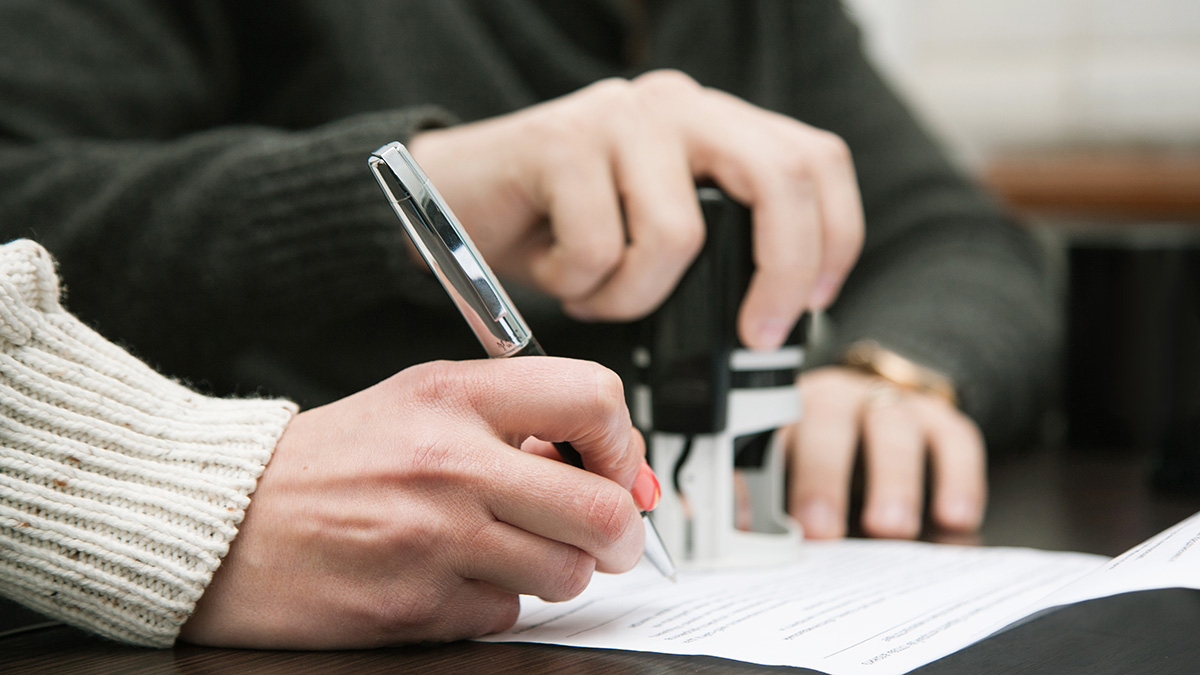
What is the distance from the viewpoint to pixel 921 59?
1666mm

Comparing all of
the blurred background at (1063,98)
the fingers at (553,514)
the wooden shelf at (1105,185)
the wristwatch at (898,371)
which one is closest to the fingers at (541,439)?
the fingers at (553,514)

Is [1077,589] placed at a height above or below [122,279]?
above

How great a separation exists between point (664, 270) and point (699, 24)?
0.64 m

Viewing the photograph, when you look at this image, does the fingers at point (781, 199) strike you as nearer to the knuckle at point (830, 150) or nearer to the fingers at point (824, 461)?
the knuckle at point (830, 150)

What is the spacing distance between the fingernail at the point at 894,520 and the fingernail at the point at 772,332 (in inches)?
6.4

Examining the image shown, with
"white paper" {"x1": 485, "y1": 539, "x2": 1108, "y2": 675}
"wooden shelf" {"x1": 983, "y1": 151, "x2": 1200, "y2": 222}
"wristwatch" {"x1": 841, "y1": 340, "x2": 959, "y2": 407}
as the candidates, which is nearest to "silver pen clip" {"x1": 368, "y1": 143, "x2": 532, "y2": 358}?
"white paper" {"x1": 485, "y1": 539, "x2": 1108, "y2": 675}

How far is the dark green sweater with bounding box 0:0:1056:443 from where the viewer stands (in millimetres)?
613

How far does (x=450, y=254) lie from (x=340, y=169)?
32cm

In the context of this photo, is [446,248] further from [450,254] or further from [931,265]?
[931,265]

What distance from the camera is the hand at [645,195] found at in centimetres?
43

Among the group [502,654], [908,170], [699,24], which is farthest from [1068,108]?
[502,654]

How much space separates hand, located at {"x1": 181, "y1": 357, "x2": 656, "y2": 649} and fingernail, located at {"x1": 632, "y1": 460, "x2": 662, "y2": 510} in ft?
0.09

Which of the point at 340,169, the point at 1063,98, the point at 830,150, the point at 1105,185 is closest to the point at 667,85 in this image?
the point at 830,150

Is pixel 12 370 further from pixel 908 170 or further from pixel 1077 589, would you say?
pixel 908 170
